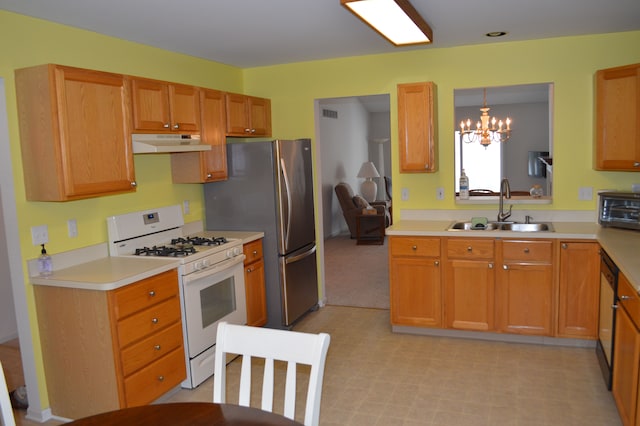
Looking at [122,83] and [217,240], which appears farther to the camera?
[217,240]

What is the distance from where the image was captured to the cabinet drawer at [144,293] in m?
2.92

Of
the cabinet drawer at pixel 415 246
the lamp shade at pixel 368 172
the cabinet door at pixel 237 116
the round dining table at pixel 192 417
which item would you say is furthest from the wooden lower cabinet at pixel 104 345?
the lamp shade at pixel 368 172

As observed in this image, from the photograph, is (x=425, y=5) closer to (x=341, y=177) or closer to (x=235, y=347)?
(x=235, y=347)

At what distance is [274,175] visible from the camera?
4328mm

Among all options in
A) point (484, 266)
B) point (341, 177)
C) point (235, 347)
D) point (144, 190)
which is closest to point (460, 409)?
point (484, 266)

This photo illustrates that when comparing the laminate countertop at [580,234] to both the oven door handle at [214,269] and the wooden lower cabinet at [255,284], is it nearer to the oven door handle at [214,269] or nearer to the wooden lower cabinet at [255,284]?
the wooden lower cabinet at [255,284]

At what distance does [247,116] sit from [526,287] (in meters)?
2.77

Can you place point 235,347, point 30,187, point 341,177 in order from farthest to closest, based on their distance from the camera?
point 341,177 → point 30,187 → point 235,347

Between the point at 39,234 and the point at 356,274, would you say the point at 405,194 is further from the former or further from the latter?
the point at 39,234

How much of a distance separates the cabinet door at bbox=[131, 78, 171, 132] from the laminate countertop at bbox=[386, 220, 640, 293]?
1954mm

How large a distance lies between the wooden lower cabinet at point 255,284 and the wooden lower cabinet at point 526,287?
194cm

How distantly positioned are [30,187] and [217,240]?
1.38m

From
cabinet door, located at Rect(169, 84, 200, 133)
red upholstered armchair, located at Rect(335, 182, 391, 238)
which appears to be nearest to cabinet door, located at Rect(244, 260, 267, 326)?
cabinet door, located at Rect(169, 84, 200, 133)

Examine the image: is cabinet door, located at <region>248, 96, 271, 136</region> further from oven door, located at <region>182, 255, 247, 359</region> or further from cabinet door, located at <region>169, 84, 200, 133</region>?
oven door, located at <region>182, 255, 247, 359</region>
